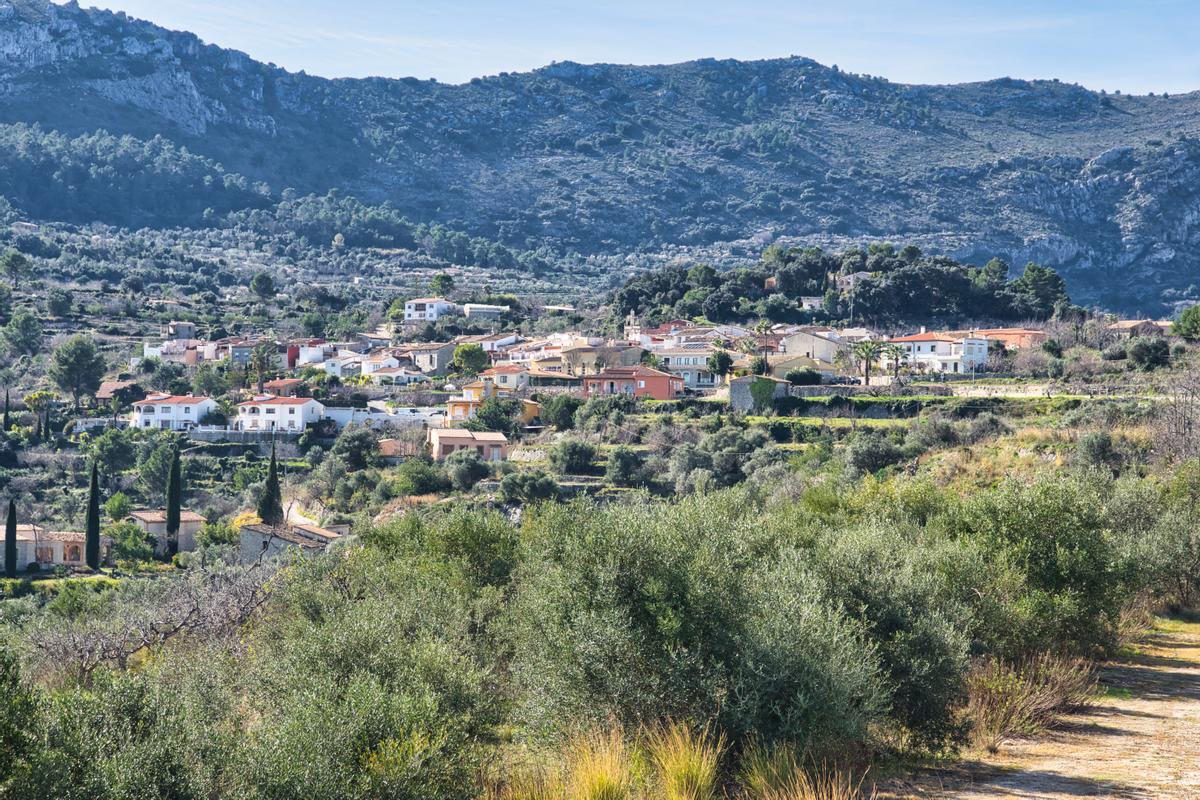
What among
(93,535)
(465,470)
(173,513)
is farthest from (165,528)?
(465,470)

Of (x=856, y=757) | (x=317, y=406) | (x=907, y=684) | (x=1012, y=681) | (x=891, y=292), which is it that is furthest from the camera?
(x=891, y=292)

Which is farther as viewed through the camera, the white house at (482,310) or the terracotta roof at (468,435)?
the white house at (482,310)

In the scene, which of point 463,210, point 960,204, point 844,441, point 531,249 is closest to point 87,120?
point 463,210

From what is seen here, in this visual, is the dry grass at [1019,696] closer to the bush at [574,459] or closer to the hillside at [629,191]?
the bush at [574,459]

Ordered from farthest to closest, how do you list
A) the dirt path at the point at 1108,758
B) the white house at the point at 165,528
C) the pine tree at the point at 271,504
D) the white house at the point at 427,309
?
1. the white house at the point at 427,309
2. the white house at the point at 165,528
3. the pine tree at the point at 271,504
4. the dirt path at the point at 1108,758

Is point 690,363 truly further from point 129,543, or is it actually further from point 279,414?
point 129,543

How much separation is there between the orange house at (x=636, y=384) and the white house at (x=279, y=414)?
13203 millimetres

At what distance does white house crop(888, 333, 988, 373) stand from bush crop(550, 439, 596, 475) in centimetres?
2042

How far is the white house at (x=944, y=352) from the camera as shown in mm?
64812

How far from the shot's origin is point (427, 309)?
94438 mm

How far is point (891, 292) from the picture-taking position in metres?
81.0

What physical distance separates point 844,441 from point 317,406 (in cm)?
2750

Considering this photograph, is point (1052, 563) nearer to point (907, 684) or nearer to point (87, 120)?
point (907, 684)

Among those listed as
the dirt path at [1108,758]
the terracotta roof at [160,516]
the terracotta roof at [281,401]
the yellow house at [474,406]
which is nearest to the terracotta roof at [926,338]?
the yellow house at [474,406]
